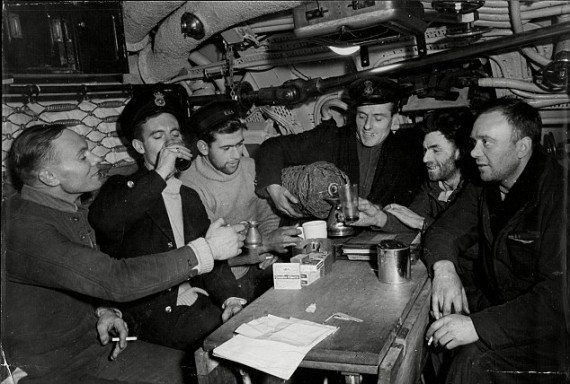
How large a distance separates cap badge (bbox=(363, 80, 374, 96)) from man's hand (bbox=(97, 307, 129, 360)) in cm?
223

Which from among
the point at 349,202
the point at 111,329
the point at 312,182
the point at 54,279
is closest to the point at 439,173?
the point at 349,202

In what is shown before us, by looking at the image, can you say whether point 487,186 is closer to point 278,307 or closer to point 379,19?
point 379,19

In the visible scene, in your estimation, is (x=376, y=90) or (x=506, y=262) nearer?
(x=506, y=262)

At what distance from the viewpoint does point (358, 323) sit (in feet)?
5.24

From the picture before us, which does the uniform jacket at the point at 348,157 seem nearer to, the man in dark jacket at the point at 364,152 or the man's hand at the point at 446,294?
the man in dark jacket at the point at 364,152

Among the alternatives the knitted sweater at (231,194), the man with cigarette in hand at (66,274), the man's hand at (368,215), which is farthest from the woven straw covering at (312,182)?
the man with cigarette in hand at (66,274)

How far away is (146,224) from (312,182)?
4.34 feet

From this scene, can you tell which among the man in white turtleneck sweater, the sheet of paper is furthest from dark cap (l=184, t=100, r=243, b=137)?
the sheet of paper

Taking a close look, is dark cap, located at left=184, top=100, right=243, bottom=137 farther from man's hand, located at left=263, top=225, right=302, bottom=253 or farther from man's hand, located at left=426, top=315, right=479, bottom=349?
man's hand, located at left=426, top=315, right=479, bottom=349

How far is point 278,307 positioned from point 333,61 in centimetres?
226

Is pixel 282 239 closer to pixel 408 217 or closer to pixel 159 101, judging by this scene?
pixel 408 217

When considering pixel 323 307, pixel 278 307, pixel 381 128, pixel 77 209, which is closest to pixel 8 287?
pixel 77 209

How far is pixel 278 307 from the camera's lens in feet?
5.89

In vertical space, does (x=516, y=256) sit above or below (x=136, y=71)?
below
